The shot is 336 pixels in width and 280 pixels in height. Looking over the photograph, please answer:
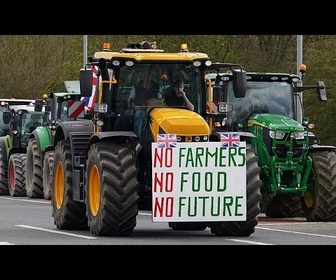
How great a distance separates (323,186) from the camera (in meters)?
23.1

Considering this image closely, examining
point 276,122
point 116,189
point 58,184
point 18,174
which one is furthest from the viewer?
point 18,174

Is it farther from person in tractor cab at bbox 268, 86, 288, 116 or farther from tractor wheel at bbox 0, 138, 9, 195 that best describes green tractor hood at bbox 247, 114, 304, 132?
tractor wheel at bbox 0, 138, 9, 195

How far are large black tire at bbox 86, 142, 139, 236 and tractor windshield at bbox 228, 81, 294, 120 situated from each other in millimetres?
6017

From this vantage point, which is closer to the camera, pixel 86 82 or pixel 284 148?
pixel 86 82

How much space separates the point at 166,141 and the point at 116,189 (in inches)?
37.1

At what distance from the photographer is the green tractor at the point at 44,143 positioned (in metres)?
32.5

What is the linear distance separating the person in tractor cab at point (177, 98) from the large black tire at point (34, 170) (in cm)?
1420

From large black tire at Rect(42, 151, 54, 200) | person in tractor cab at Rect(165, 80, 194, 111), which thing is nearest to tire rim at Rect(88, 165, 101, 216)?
person in tractor cab at Rect(165, 80, 194, 111)

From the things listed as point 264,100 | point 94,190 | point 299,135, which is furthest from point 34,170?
point 94,190

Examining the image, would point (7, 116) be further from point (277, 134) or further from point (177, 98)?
point (177, 98)

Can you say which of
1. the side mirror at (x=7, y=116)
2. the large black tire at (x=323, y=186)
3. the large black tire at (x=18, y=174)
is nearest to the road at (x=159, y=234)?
the large black tire at (x=323, y=186)

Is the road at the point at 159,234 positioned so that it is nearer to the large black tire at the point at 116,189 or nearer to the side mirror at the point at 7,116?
the large black tire at the point at 116,189

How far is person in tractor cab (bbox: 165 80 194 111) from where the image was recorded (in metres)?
19.5
